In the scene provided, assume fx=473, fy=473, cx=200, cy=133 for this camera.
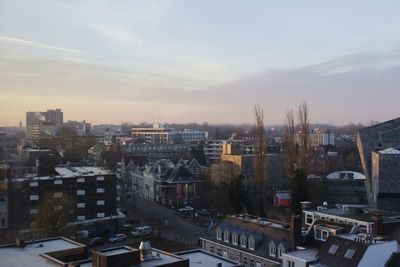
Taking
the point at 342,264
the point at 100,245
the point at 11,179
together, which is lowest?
the point at 100,245

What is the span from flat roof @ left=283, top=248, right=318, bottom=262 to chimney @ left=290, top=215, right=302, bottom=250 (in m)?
0.22

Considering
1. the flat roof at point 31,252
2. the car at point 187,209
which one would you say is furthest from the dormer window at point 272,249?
the car at point 187,209

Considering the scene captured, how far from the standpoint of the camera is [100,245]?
1240cm

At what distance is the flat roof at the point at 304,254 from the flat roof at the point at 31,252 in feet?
11.8

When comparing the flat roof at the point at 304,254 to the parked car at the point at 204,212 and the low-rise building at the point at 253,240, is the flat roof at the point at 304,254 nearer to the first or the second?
the low-rise building at the point at 253,240

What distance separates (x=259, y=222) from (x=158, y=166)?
451 inches

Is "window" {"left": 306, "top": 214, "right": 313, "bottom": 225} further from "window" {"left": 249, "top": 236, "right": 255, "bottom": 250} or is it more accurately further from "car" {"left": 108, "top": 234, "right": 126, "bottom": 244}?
"car" {"left": 108, "top": 234, "right": 126, "bottom": 244}

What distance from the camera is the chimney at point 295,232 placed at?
8.38m

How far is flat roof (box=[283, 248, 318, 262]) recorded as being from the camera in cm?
766

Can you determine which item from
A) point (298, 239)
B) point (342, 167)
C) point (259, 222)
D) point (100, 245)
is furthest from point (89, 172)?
point (342, 167)

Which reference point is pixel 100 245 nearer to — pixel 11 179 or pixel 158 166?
pixel 11 179

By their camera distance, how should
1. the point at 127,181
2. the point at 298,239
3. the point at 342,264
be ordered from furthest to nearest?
the point at 127,181, the point at 298,239, the point at 342,264

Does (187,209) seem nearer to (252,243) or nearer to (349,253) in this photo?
(252,243)

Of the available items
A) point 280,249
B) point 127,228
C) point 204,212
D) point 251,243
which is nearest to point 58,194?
point 127,228
